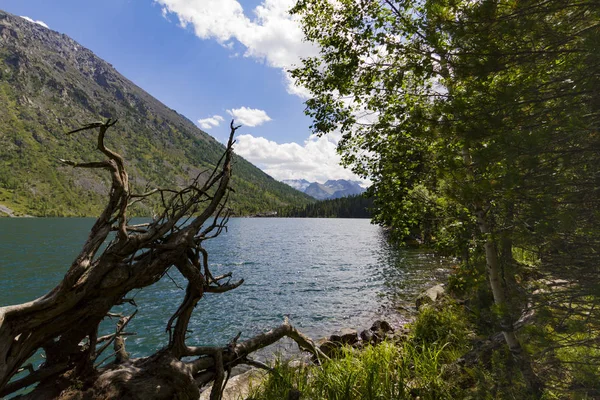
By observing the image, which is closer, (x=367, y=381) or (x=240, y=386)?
(x=367, y=381)

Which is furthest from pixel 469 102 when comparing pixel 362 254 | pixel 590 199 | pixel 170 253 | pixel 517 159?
pixel 362 254

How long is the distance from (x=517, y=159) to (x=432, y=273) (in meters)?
31.6

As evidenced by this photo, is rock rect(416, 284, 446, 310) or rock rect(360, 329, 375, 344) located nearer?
rock rect(360, 329, 375, 344)

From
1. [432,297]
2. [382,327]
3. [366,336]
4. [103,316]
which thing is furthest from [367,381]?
[432,297]

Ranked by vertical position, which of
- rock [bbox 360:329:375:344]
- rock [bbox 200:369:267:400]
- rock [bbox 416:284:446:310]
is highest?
rock [bbox 416:284:446:310]

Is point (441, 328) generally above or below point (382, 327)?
above

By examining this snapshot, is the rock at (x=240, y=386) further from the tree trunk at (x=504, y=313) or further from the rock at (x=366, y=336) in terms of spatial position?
the rock at (x=366, y=336)

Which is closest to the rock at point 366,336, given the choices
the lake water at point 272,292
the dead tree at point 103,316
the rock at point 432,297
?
the lake water at point 272,292

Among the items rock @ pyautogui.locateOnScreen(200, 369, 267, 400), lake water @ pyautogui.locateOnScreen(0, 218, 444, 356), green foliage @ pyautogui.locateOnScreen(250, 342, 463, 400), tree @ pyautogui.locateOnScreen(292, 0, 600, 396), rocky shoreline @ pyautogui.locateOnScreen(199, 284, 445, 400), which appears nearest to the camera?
tree @ pyautogui.locateOnScreen(292, 0, 600, 396)

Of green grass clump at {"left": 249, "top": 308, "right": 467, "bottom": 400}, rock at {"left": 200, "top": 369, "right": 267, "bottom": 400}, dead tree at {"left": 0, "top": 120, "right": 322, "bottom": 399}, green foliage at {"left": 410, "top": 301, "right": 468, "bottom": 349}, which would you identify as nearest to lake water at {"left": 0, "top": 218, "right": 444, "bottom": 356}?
rock at {"left": 200, "top": 369, "right": 267, "bottom": 400}

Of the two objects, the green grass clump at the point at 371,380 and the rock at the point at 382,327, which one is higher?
the green grass clump at the point at 371,380

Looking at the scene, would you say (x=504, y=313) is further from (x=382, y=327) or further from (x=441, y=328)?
(x=382, y=327)

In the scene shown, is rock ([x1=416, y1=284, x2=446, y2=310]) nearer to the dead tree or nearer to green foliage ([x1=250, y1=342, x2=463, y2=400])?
green foliage ([x1=250, y1=342, x2=463, y2=400])

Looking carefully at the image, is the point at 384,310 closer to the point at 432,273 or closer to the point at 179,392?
the point at 432,273
